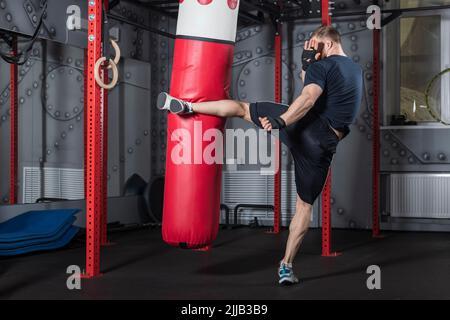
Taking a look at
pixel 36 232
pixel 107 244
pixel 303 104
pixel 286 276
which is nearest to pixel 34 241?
pixel 36 232

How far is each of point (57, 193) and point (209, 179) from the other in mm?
2754

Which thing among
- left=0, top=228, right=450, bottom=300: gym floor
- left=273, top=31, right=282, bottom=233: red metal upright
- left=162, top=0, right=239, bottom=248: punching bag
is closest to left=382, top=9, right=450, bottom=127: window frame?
left=273, top=31, right=282, bottom=233: red metal upright

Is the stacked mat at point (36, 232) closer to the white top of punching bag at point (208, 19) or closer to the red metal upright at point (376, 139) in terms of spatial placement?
the white top of punching bag at point (208, 19)

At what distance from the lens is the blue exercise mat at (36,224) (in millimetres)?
4925

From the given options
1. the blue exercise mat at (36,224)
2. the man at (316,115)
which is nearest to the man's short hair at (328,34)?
the man at (316,115)

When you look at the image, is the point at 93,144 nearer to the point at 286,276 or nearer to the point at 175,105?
the point at 175,105

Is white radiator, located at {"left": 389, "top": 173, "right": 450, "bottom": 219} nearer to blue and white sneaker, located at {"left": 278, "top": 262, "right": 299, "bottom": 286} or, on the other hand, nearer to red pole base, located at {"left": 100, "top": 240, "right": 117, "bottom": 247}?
red pole base, located at {"left": 100, "top": 240, "right": 117, "bottom": 247}

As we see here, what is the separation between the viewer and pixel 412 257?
4922mm

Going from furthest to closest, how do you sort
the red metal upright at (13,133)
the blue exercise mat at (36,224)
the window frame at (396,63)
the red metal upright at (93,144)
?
1. the window frame at (396,63)
2. the red metal upright at (13,133)
3. the blue exercise mat at (36,224)
4. the red metal upright at (93,144)

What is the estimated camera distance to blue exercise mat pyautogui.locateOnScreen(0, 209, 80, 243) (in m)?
4.93

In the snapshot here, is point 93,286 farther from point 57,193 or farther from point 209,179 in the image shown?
point 57,193

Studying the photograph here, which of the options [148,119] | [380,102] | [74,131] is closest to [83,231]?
[74,131]

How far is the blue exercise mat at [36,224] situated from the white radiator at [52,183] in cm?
39
